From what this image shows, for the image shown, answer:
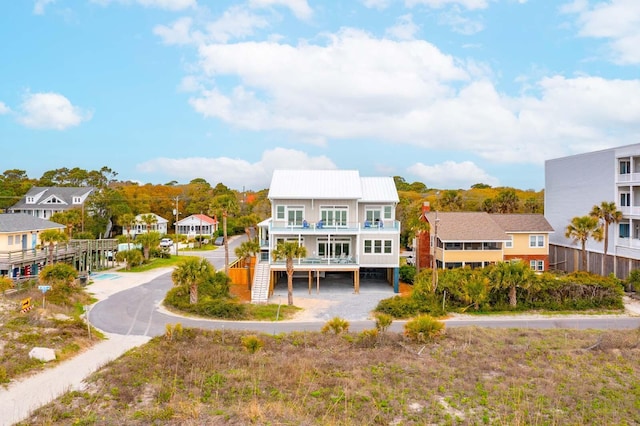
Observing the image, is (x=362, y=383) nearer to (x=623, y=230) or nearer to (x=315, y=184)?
(x=315, y=184)

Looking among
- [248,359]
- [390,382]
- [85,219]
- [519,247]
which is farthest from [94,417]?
[85,219]

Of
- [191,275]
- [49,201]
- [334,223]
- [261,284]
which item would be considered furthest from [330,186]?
[49,201]

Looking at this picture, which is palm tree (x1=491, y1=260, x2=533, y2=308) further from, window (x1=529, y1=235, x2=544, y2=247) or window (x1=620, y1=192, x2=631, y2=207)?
window (x1=620, y1=192, x2=631, y2=207)

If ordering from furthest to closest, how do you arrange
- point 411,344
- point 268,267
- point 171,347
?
point 268,267 → point 411,344 → point 171,347

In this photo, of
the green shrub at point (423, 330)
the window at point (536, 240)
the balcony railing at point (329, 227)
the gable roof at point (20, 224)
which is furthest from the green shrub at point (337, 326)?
the gable roof at point (20, 224)

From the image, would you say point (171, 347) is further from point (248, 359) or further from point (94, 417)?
point (94, 417)

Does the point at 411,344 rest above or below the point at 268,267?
below
